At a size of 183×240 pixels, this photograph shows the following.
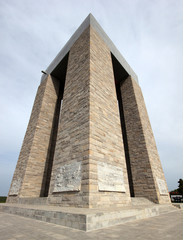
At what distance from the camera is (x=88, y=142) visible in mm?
4012

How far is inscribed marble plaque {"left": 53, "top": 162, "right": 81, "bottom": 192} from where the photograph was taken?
373 cm

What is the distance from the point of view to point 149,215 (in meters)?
3.66

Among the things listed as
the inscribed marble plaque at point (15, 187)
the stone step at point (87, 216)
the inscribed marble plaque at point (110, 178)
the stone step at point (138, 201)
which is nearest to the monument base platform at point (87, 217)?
the stone step at point (87, 216)

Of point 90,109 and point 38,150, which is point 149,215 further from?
point 38,150

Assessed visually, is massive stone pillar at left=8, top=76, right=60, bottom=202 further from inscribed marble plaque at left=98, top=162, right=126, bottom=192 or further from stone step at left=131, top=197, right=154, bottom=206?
inscribed marble plaque at left=98, top=162, right=126, bottom=192

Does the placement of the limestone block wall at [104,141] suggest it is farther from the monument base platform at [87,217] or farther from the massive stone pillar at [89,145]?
the monument base platform at [87,217]

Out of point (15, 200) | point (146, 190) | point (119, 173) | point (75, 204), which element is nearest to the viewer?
point (75, 204)

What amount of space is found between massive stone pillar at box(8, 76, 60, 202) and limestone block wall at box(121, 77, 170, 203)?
204 inches

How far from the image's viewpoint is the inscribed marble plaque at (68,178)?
3.73 m

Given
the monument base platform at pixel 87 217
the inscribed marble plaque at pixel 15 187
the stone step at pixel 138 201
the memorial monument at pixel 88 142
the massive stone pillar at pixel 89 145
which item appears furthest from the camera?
the inscribed marble plaque at pixel 15 187

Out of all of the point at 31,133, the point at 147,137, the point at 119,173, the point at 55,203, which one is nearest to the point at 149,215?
the point at 119,173

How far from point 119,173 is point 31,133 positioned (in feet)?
20.3

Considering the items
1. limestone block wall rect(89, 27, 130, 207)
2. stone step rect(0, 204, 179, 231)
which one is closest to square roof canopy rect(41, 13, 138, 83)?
limestone block wall rect(89, 27, 130, 207)

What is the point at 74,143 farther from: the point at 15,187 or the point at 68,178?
the point at 15,187
